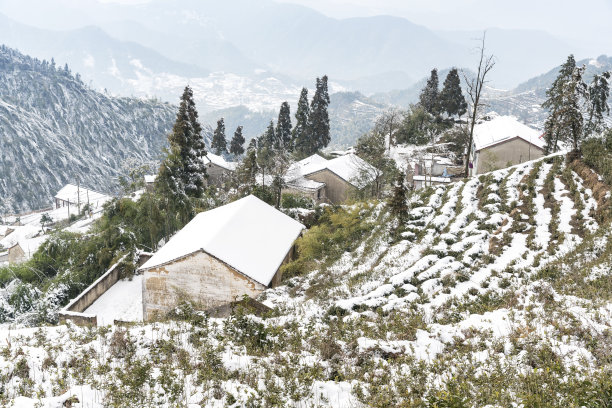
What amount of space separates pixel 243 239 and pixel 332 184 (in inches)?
1239

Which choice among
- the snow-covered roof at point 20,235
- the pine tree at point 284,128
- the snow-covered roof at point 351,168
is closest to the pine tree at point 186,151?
the snow-covered roof at point 351,168

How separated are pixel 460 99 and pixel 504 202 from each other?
2219 inches

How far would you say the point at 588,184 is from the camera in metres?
17.6

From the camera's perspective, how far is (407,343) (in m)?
8.76

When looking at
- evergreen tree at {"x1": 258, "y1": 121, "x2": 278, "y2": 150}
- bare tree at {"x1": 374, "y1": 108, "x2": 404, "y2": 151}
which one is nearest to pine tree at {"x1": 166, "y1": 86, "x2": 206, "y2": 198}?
bare tree at {"x1": 374, "y1": 108, "x2": 404, "y2": 151}

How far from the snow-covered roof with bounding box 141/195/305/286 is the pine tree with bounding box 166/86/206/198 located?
6906mm

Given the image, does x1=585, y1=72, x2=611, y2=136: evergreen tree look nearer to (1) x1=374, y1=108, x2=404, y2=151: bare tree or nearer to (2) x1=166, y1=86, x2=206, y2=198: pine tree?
(1) x1=374, y1=108, x2=404, y2=151: bare tree

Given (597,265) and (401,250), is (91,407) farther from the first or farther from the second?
(401,250)

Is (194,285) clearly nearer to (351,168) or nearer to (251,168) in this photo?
(251,168)

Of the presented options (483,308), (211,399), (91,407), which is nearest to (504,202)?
(483,308)

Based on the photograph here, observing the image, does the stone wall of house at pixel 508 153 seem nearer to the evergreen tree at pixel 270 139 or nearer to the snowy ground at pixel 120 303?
the snowy ground at pixel 120 303

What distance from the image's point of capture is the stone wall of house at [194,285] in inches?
766

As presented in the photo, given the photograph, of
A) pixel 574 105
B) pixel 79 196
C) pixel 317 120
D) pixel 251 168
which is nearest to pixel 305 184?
pixel 251 168

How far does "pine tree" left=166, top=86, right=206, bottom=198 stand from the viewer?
109ft
